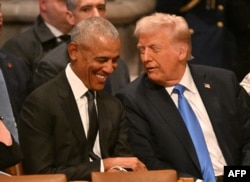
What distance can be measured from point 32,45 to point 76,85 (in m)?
0.92

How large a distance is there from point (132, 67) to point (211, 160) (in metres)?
1.89

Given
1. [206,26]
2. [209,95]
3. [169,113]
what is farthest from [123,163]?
[206,26]

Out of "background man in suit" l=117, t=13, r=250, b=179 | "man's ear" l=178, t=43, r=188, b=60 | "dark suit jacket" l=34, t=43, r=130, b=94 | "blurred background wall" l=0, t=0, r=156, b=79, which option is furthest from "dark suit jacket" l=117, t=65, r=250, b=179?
"blurred background wall" l=0, t=0, r=156, b=79

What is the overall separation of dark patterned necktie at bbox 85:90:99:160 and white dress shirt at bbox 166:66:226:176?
41 centimetres

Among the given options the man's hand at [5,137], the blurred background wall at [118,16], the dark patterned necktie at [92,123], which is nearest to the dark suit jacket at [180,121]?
the dark patterned necktie at [92,123]

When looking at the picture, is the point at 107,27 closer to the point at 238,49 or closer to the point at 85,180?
the point at 85,180

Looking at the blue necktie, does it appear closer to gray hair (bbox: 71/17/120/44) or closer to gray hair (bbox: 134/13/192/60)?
gray hair (bbox: 134/13/192/60)

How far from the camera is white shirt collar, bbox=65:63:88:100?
4586 mm

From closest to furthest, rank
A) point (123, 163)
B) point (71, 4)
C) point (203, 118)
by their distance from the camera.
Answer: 1. point (123, 163)
2. point (203, 118)
3. point (71, 4)

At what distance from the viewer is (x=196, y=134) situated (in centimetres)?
477

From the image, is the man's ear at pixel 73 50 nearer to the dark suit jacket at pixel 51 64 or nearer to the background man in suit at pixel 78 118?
the background man in suit at pixel 78 118

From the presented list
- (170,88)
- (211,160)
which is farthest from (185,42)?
(211,160)

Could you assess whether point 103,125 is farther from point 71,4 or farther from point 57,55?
point 71,4

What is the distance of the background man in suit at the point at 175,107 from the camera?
15.5ft
